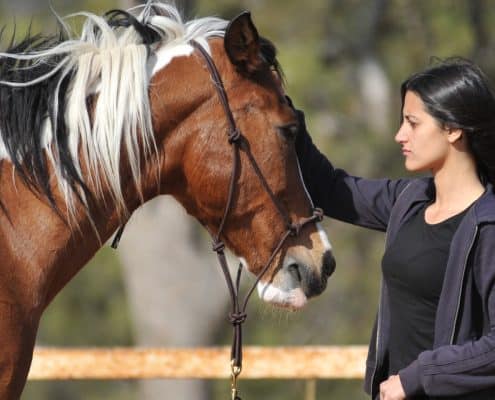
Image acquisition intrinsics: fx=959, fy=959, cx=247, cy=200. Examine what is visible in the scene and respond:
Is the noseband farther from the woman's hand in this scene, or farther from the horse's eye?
the woman's hand

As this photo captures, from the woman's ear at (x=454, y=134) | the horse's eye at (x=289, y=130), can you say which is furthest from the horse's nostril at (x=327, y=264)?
the woman's ear at (x=454, y=134)

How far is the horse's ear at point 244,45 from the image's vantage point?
288 cm

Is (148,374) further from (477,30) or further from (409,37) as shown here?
(409,37)

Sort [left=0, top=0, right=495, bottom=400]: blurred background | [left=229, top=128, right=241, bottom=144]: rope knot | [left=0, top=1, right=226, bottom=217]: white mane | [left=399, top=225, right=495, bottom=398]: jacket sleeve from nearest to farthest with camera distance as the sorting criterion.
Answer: [left=399, top=225, right=495, bottom=398]: jacket sleeve < [left=0, top=1, right=226, bottom=217]: white mane < [left=229, top=128, right=241, bottom=144]: rope knot < [left=0, top=0, right=495, bottom=400]: blurred background

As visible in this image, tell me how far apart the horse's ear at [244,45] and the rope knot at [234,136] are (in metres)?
0.20

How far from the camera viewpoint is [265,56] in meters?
3.06

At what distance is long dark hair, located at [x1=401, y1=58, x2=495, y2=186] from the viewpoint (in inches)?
112

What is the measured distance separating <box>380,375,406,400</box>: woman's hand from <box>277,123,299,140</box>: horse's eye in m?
0.80

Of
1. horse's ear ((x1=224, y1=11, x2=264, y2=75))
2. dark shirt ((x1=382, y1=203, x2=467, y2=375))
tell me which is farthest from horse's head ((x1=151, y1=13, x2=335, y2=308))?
dark shirt ((x1=382, y1=203, x2=467, y2=375))

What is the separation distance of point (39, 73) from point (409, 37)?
10.9 m

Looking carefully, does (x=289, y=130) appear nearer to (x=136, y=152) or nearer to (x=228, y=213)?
(x=228, y=213)

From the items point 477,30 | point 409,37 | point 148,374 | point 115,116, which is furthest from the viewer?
point 409,37

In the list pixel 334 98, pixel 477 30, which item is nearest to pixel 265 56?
pixel 477 30

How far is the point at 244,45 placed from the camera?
2949 millimetres
